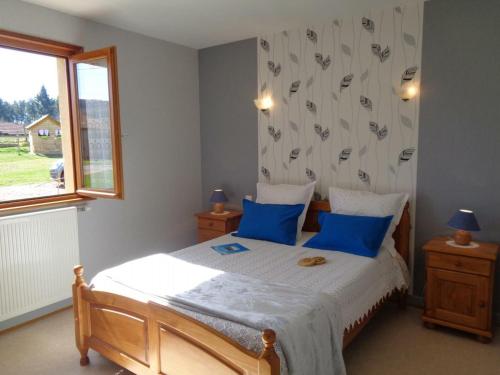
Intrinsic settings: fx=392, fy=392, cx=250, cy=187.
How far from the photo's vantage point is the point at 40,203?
3117mm

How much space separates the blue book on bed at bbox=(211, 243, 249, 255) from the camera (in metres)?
3.00

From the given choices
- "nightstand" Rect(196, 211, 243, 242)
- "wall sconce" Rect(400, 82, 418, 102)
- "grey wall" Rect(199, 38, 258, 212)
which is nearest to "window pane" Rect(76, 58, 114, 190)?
"nightstand" Rect(196, 211, 243, 242)

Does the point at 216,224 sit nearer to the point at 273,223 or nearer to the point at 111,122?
the point at 273,223

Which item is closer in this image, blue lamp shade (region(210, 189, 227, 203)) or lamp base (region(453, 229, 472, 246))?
lamp base (region(453, 229, 472, 246))

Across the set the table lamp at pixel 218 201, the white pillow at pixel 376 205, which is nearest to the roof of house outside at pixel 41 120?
the table lamp at pixel 218 201

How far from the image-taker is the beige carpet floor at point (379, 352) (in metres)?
2.40

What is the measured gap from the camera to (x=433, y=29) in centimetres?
297

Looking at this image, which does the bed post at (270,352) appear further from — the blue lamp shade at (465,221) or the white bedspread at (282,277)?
the blue lamp shade at (465,221)

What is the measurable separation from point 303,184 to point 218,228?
3.10 ft

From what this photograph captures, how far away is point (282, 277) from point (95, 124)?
202 centimetres

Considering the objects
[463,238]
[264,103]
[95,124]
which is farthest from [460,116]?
[95,124]

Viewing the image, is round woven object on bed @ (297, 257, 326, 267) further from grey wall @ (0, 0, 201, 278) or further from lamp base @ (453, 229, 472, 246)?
grey wall @ (0, 0, 201, 278)

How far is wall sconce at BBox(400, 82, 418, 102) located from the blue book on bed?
175 cm

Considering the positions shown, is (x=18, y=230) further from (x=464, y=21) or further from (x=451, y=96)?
(x=464, y=21)
